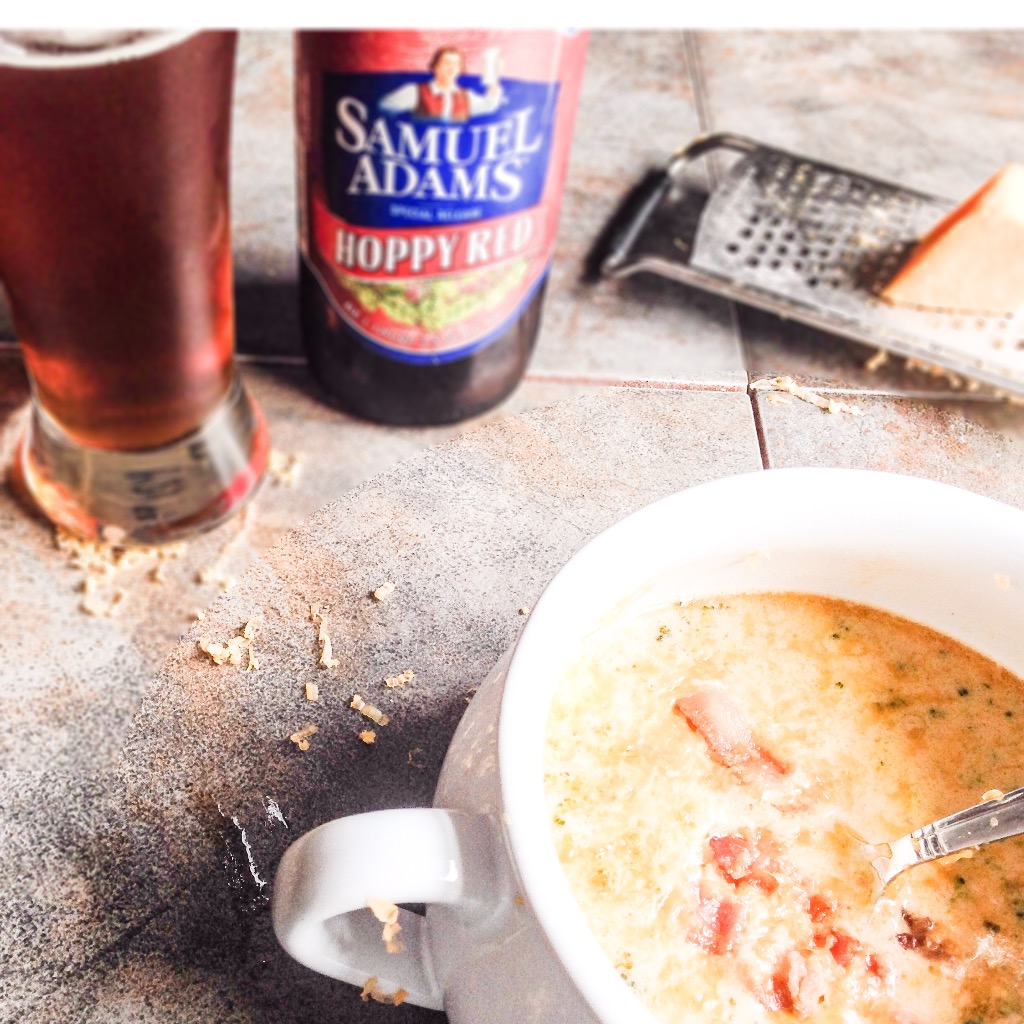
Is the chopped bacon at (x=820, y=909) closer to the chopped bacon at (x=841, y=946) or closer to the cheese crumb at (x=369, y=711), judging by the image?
the chopped bacon at (x=841, y=946)

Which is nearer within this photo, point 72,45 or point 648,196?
point 72,45

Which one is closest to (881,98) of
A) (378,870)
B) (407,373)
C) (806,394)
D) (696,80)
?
(696,80)

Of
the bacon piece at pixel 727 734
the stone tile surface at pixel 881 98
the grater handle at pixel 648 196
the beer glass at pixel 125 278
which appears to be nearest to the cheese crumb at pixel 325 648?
the bacon piece at pixel 727 734

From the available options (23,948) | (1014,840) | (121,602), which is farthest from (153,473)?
(1014,840)

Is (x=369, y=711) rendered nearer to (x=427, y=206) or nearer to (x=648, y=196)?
(x=427, y=206)

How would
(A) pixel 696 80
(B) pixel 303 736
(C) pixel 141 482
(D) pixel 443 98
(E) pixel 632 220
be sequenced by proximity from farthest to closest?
(A) pixel 696 80
(E) pixel 632 220
(C) pixel 141 482
(D) pixel 443 98
(B) pixel 303 736

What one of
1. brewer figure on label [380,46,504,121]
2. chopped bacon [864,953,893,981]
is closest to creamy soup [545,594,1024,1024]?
chopped bacon [864,953,893,981]

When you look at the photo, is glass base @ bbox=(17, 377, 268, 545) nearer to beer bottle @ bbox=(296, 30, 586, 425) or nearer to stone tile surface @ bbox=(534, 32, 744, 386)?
beer bottle @ bbox=(296, 30, 586, 425)
